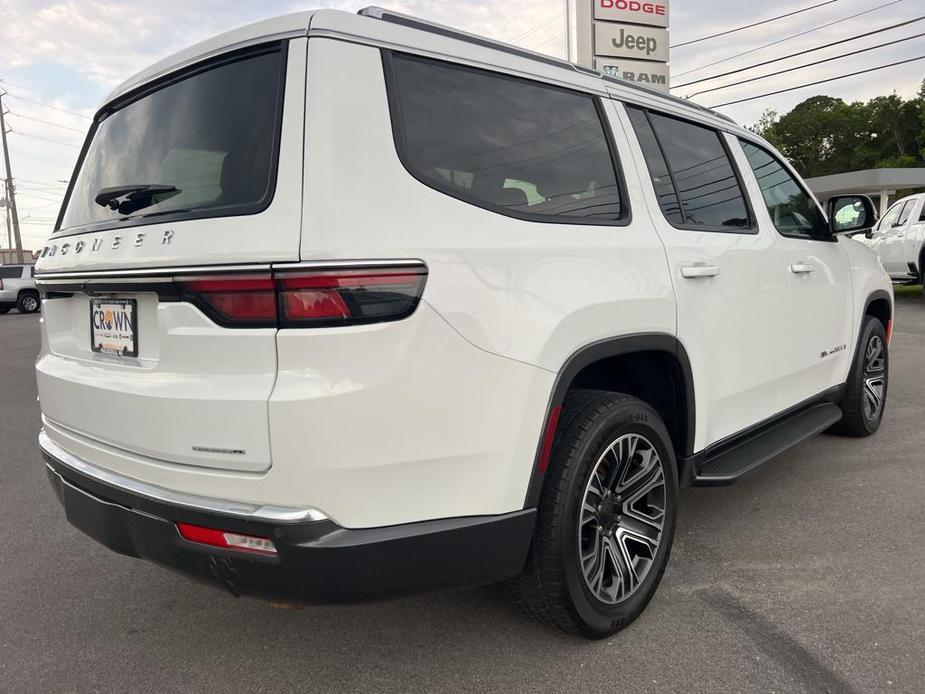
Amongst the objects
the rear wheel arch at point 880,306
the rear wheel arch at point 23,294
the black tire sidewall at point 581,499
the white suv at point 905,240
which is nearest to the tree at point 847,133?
the white suv at point 905,240

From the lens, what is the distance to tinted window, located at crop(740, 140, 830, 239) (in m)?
3.64

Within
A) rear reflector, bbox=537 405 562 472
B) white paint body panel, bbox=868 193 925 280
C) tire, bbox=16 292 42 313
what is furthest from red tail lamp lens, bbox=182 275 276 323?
tire, bbox=16 292 42 313

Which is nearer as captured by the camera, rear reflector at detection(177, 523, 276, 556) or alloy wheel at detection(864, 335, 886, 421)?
rear reflector at detection(177, 523, 276, 556)

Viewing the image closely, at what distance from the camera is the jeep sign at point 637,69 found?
1261 cm

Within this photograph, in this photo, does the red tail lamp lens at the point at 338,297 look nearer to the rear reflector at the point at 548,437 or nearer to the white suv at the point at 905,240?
the rear reflector at the point at 548,437

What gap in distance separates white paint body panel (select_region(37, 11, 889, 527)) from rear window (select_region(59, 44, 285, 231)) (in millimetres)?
57

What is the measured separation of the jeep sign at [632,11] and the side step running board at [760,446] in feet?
35.0

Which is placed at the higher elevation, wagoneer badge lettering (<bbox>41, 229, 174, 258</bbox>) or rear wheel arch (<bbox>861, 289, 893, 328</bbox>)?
wagoneer badge lettering (<bbox>41, 229, 174, 258</bbox>)

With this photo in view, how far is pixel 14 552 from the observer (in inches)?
132

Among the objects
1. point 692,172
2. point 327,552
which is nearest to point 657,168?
point 692,172

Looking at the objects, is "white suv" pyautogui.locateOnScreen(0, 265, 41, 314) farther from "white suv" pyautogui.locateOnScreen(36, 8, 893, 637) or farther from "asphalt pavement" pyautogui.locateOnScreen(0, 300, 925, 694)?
"white suv" pyautogui.locateOnScreen(36, 8, 893, 637)

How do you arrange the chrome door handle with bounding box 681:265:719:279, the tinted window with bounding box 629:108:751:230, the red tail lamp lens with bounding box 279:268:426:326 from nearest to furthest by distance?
the red tail lamp lens with bounding box 279:268:426:326 < the chrome door handle with bounding box 681:265:719:279 < the tinted window with bounding box 629:108:751:230

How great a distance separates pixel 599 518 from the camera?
244cm

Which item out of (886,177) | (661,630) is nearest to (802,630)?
(661,630)
